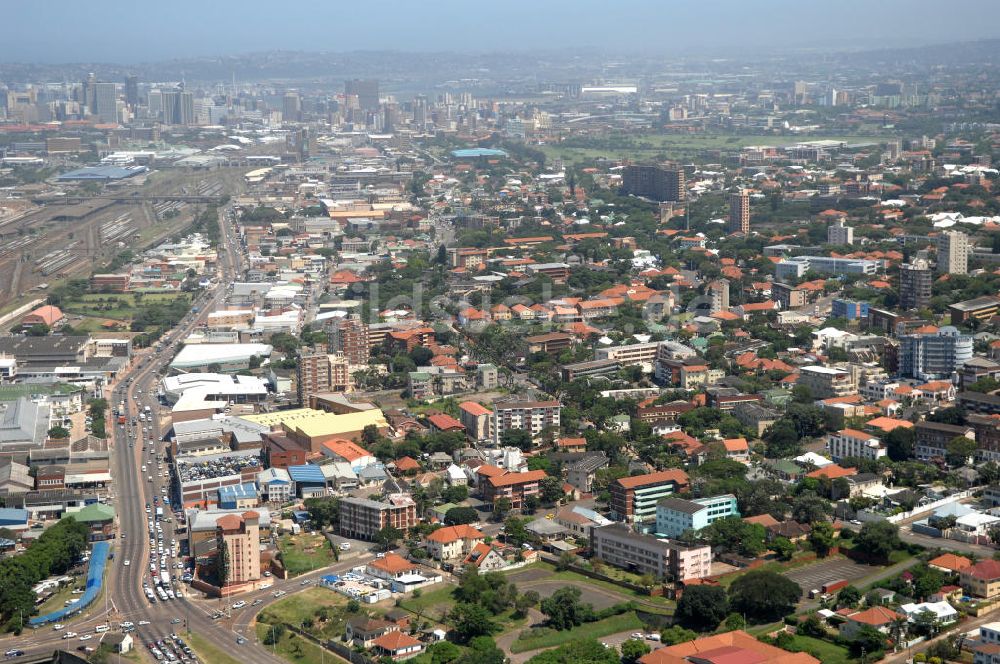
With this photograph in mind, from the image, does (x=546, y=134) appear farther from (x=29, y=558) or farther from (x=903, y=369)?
(x=29, y=558)

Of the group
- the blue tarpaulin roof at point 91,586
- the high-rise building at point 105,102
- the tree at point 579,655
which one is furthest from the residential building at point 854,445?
the high-rise building at point 105,102

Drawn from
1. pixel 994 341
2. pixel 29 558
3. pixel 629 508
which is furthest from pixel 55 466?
pixel 994 341

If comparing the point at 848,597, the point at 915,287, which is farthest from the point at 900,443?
the point at 915,287

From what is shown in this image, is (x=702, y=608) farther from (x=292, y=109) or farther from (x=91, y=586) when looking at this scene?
(x=292, y=109)

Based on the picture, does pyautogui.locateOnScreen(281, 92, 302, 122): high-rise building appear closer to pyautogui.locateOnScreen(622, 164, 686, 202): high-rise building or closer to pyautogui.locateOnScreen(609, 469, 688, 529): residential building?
pyautogui.locateOnScreen(622, 164, 686, 202): high-rise building

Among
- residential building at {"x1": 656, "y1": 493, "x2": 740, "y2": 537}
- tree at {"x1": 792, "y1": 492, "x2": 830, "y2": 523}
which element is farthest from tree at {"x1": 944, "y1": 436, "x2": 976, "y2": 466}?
residential building at {"x1": 656, "y1": 493, "x2": 740, "y2": 537}
